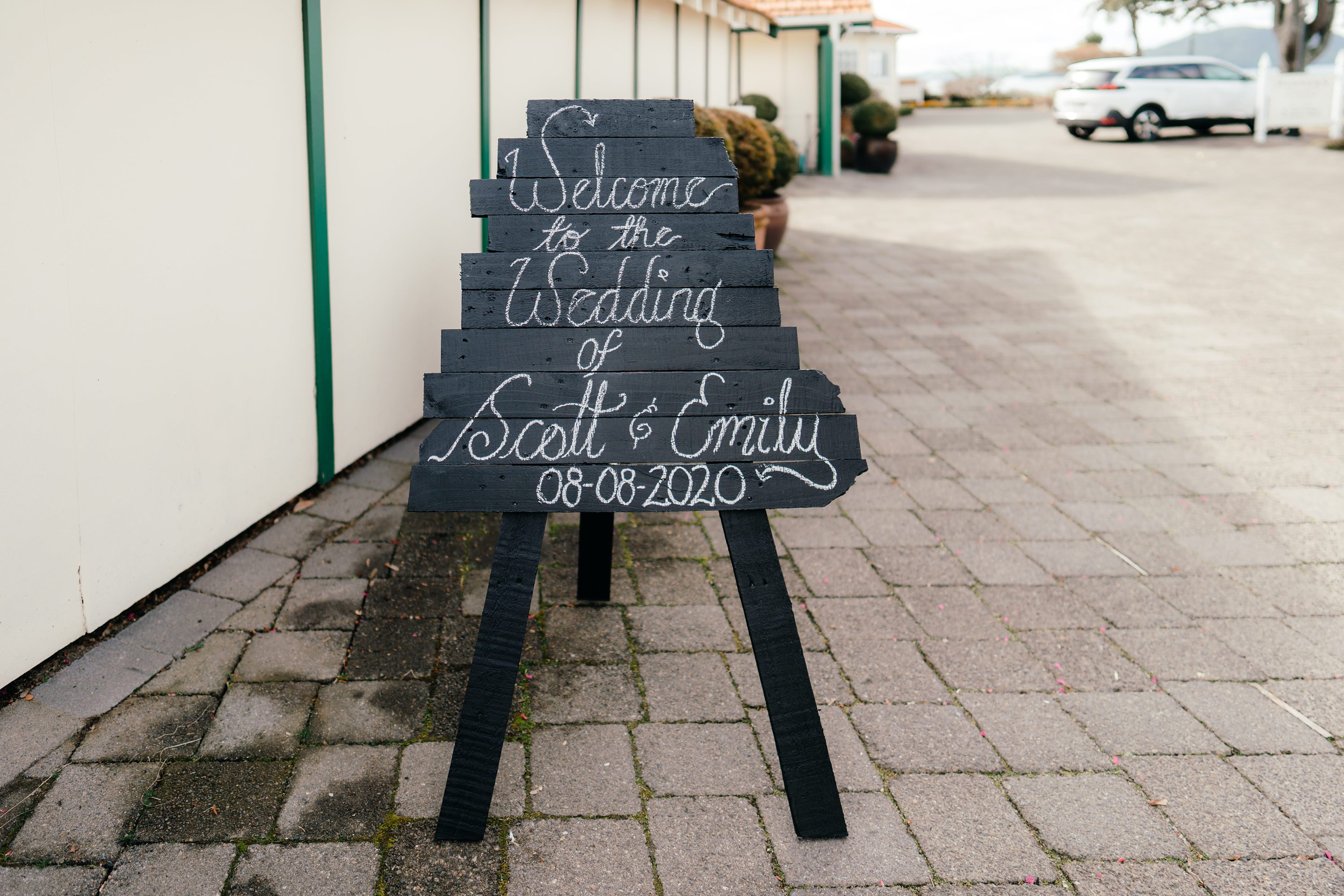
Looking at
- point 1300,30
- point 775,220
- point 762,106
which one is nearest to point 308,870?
Result: point 775,220

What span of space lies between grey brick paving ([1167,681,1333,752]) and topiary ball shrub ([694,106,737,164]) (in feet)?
16.9

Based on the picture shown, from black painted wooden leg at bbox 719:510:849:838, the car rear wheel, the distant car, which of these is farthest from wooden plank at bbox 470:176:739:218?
the car rear wheel

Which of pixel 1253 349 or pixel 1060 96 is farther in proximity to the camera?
pixel 1060 96

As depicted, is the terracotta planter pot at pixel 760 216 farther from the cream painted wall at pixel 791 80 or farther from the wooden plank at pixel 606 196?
the cream painted wall at pixel 791 80

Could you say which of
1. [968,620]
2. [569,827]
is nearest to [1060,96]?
[968,620]

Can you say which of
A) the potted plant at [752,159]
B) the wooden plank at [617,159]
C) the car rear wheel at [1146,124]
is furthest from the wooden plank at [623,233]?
the car rear wheel at [1146,124]

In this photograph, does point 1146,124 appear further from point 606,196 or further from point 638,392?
point 638,392

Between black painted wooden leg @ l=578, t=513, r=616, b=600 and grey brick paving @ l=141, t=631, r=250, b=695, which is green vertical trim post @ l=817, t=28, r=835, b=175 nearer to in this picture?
black painted wooden leg @ l=578, t=513, r=616, b=600

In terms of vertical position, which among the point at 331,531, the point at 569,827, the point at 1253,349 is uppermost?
the point at 1253,349

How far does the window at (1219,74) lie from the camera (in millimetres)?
20578

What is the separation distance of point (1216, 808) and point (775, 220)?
7198 mm

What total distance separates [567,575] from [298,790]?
1.35m

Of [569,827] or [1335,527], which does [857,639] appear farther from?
[1335,527]

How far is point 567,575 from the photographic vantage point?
364cm
